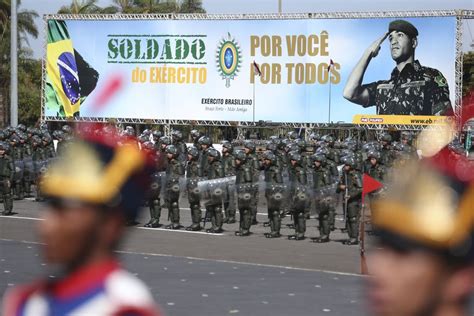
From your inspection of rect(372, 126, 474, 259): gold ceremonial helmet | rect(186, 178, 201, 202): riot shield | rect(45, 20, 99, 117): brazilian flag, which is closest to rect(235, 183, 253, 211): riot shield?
rect(186, 178, 201, 202): riot shield

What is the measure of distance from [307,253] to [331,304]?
5.16 meters

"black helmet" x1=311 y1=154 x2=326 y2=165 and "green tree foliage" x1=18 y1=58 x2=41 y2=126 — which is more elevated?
"green tree foliage" x1=18 y1=58 x2=41 y2=126

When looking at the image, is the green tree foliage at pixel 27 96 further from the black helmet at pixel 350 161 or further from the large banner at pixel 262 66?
the black helmet at pixel 350 161

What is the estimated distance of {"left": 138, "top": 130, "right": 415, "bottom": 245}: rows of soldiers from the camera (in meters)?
19.2

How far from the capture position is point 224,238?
19297 millimetres

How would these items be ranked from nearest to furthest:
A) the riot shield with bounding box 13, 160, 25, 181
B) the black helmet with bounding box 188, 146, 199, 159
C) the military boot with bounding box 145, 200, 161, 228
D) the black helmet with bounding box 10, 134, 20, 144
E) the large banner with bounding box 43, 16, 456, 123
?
1. the military boot with bounding box 145, 200, 161, 228
2. the black helmet with bounding box 188, 146, 199, 159
3. the riot shield with bounding box 13, 160, 25, 181
4. the black helmet with bounding box 10, 134, 20, 144
5. the large banner with bounding box 43, 16, 456, 123

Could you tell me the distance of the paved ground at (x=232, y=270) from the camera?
→ 11680 mm

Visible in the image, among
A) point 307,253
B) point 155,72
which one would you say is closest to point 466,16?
point 155,72

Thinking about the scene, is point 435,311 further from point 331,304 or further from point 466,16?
point 466,16

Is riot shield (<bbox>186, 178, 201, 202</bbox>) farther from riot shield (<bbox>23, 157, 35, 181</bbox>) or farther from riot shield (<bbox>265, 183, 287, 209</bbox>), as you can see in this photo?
riot shield (<bbox>23, 157, 35, 181</bbox>)

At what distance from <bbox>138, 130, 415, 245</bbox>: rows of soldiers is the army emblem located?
17472mm

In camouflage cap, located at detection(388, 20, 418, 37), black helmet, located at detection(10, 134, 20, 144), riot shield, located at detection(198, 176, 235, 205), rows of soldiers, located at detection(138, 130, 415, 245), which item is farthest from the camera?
camouflage cap, located at detection(388, 20, 418, 37)

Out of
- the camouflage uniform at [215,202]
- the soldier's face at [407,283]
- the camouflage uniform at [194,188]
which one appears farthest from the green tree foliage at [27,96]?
the soldier's face at [407,283]

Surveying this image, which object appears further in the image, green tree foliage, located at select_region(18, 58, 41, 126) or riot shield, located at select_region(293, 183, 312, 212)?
green tree foliage, located at select_region(18, 58, 41, 126)
